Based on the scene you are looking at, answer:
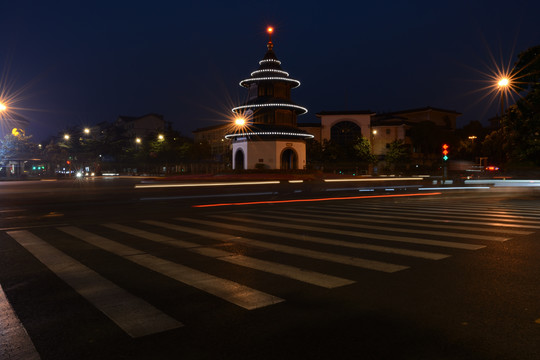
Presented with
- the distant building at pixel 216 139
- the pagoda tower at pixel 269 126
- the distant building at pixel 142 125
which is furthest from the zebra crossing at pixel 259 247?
the distant building at pixel 142 125

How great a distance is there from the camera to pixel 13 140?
57.5m

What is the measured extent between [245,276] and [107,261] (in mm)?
2630

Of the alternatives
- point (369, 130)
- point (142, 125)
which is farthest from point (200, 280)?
point (142, 125)

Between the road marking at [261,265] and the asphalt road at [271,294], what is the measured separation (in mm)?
33

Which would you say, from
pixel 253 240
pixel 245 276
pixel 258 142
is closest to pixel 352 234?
pixel 253 240

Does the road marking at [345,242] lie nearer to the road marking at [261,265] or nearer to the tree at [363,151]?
the road marking at [261,265]

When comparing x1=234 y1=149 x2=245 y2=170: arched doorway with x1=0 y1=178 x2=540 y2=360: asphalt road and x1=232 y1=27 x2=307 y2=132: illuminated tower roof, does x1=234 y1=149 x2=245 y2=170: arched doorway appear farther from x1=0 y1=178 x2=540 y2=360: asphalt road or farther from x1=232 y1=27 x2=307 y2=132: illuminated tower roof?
x1=0 y1=178 x2=540 y2=360: asphalt road

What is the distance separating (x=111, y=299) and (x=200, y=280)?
1.25m

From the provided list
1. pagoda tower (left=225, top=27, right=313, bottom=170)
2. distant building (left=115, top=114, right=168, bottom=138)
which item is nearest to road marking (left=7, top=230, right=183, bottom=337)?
pagoda tower (left=225, top=27, right=313, bottom=170)

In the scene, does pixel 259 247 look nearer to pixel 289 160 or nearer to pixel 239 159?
pixel 289 160

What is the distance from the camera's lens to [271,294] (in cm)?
491

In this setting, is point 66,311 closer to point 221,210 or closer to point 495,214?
point 221,210

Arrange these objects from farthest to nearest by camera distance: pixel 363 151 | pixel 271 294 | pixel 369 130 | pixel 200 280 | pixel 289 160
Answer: pixel 369 130, pixel 363 151, pixel 289 160, pixel 200 280, pixel 271 294

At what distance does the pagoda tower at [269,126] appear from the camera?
164ft
